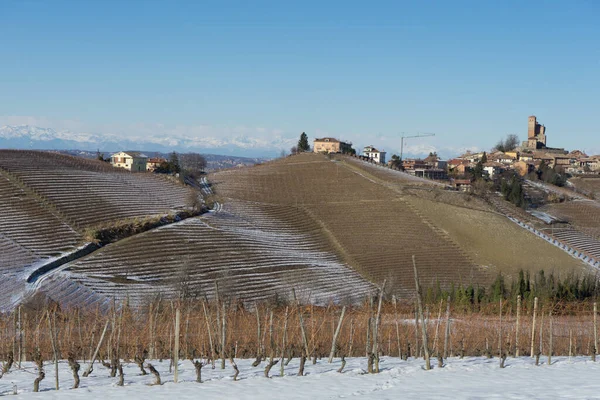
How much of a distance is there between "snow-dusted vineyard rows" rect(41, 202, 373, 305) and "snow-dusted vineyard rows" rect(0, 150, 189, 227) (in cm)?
429

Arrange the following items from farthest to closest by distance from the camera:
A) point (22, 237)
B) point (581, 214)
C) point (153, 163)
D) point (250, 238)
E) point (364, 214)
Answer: point (153, 163) < point (581, 214) < point (364, 214) < point (250, 238) < point (22, 237)

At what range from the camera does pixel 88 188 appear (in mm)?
53969

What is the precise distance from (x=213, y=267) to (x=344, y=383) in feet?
83.4

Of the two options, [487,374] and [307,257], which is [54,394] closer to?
Answer: [487,374]

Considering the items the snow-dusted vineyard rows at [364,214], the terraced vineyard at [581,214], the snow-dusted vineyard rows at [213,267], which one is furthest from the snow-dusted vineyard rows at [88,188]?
the terraced vineyard at [581,214]

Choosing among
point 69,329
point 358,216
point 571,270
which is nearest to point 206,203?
point 358,216

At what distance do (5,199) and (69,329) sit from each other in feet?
95.0

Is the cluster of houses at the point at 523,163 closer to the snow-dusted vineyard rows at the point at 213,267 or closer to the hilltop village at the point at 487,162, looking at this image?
the hilltop village at the point at 487,162

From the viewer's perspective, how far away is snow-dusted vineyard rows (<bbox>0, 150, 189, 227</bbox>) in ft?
157

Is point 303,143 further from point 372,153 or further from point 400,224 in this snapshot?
point 400,224

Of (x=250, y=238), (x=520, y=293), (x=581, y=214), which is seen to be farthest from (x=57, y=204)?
(x=581, y=214)

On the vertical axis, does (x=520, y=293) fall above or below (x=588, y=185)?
below

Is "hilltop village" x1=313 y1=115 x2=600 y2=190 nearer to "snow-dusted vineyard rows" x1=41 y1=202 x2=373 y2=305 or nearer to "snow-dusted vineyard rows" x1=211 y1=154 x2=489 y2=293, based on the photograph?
"snow-dusted vineyard rows" x1=211 y1=154 x2=489 y2=293

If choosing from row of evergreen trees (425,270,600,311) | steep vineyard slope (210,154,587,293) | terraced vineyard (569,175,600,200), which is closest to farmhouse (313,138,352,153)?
terraced vineyard (569,175,600,200)
